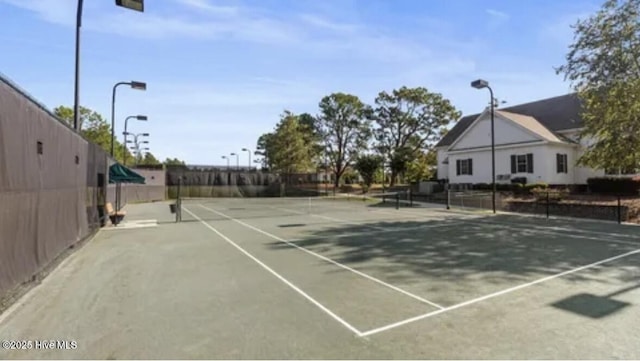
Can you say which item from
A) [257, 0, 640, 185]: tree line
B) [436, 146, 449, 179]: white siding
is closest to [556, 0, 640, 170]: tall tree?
[257, 0, 640, 185]: tree line

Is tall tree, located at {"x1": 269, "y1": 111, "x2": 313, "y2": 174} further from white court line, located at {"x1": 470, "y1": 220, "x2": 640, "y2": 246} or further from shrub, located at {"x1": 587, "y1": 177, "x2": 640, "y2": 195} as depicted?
white court line, located at {"x1": 470, "y1": 220, "x2": 640, "y2": 246}

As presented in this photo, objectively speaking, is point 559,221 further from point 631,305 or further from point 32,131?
point 32,131

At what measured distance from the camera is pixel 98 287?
22.7 ft

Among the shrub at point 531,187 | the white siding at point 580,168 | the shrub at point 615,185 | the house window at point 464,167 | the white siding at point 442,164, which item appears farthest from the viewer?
the white siding at point 442,164

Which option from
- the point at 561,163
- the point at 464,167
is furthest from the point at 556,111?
the point at 464,167

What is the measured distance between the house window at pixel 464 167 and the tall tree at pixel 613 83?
46.1ft

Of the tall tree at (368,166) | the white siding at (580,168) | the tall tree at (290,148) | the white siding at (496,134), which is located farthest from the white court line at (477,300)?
the tall tree at (290,148)

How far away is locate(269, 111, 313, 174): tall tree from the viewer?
56.9m

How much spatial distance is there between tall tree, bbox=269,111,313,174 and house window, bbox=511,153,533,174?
3046 cm

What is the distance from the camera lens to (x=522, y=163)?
30984 mm

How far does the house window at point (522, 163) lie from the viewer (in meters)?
30.3

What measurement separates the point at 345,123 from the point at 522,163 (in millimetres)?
30224

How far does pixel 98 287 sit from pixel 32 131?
8.79ft

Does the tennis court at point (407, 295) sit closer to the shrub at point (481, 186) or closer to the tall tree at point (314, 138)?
the shrub at point (481, 186)
